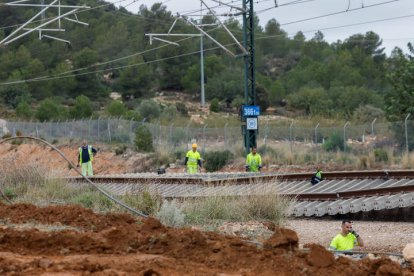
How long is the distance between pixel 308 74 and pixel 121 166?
180 feet

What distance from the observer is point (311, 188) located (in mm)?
24766

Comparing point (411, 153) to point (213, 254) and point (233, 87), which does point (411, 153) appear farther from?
point (233, 87)

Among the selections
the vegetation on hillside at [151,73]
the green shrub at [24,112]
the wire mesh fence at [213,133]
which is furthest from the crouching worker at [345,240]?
the green shrub at [24,112]

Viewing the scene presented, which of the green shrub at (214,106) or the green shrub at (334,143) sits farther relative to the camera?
the green shrub at (214,106)

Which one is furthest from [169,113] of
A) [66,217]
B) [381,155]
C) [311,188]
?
[66,217]

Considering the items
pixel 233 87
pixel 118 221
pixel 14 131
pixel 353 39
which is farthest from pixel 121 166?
pixel 353 39

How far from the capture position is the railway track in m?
20.1

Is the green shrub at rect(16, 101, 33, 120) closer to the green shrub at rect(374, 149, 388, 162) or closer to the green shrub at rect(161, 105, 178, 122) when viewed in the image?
the green shrub at rect(161, 105, 178, 122)

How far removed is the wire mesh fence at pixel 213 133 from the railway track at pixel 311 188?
12.9 meters

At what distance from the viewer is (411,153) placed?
123 feet

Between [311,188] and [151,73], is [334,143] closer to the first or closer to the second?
[311,188]

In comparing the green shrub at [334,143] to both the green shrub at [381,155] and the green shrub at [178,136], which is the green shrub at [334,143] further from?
the green shrub at [178,136]

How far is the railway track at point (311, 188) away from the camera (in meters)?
20.1

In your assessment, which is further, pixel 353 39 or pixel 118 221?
pixel 353 39
